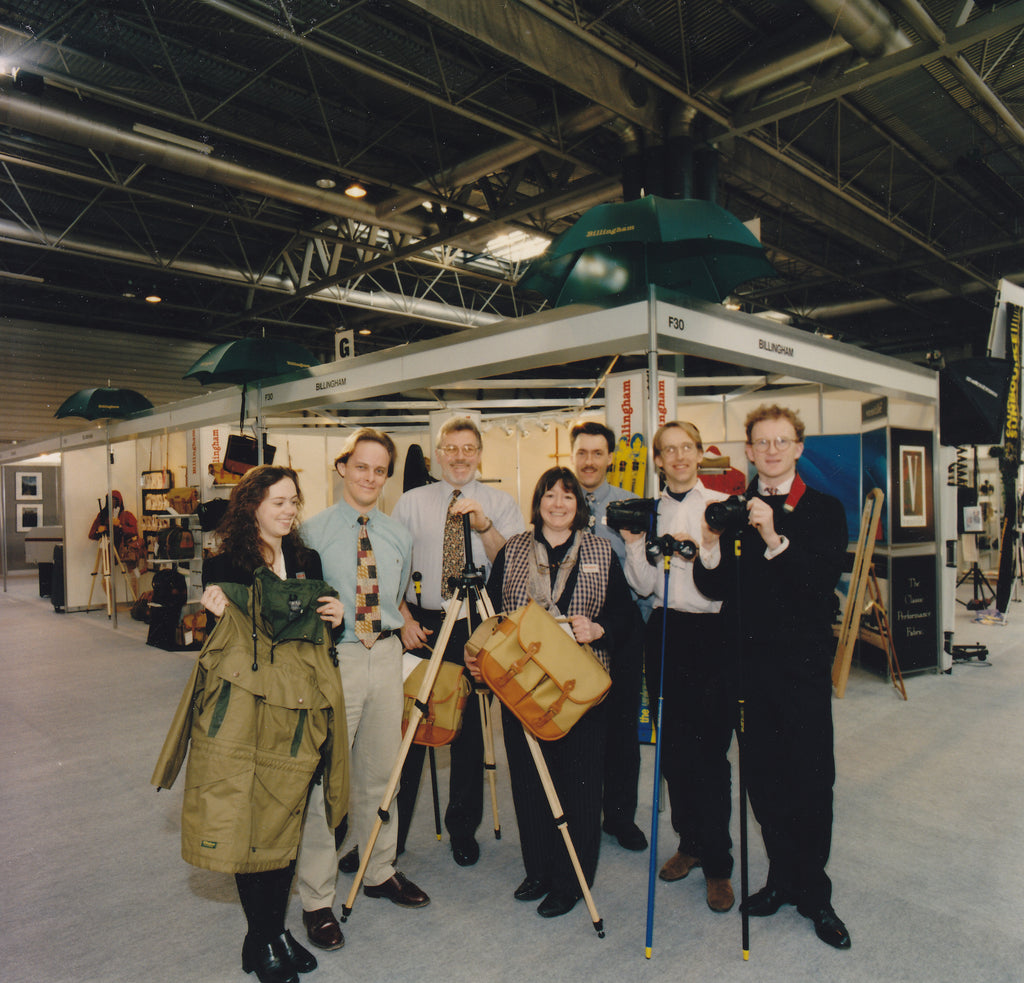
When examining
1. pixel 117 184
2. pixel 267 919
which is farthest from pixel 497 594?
pixel 117 184

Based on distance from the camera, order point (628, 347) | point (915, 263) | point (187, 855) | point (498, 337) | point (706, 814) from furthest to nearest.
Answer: point (915, 263) < point (498, 337) < point (628, 347) < point (706, 814) < point (187, 855)

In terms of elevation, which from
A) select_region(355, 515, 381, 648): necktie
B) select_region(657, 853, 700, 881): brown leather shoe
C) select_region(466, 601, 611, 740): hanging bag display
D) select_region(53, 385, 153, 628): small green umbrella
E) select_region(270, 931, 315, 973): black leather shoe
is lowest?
select_region(657, 853, 700, 881): brown leather shoe

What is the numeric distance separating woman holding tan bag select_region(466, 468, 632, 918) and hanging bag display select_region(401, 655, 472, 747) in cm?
Answer: 11

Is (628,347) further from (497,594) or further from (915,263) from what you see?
(915,263)

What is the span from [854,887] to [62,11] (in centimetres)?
696

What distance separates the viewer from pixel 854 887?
2646 millimetres

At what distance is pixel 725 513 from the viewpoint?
84.0 inches

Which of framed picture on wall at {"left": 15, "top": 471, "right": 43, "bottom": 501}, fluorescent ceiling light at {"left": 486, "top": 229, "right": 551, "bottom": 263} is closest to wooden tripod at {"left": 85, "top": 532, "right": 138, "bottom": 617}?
fluorescent ceiling light at {"left": 486, "top": 229, "right": 551, "bottom": 263}

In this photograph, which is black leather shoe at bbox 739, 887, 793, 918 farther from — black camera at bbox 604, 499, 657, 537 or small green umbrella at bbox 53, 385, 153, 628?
small green umbrella at bbox 53, 385, 153, 628

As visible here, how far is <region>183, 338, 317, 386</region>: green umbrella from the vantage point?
5.30 m

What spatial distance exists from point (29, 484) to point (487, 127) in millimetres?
13573

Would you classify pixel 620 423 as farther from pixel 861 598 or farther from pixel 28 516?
pixel 28 516

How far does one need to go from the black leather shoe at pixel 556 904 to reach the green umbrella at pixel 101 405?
278 inches

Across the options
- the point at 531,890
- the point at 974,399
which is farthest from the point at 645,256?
the point at 974,399
